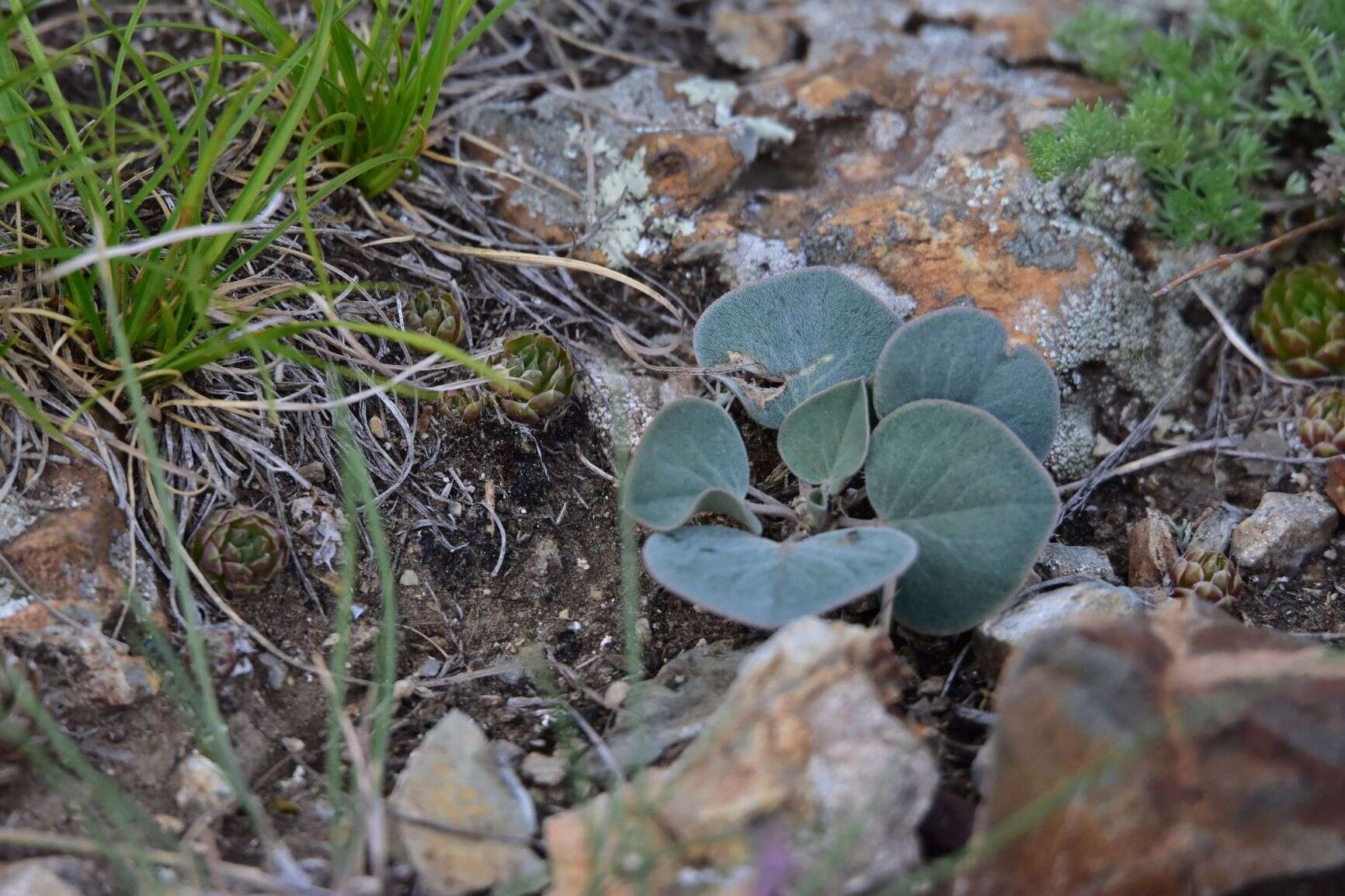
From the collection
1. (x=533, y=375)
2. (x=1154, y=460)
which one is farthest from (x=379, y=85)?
(x=1154, y=460)

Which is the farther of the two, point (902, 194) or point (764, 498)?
point (902, 194)

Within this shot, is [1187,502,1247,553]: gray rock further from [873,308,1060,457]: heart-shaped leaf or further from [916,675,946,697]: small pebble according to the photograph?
[916,675,946,697]: small pebble

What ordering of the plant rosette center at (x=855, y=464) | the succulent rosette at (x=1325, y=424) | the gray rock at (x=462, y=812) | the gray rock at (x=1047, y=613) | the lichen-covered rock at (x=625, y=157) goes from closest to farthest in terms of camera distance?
the gray rock at (x=462, y=812) < the plant rosette center at (x=855, y=464) < the gray rock at (x=1047, y=613) < the succulent rosette at (x=1325, y=424) < the lichen-covered rock at (x=625, y=157)

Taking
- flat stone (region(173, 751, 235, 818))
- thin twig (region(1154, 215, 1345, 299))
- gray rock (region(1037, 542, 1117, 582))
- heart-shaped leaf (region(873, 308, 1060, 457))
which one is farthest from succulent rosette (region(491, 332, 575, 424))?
thin twig (region(1154, 215, 1345, 299))

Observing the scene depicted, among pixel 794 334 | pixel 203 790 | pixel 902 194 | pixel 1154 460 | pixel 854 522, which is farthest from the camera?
pixel 902 194

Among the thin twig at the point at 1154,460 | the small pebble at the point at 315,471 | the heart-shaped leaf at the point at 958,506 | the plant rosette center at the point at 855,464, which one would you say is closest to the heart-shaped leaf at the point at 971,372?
the plant rosette center at the point at 855,464

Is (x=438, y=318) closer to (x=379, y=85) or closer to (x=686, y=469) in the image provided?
(x=379, y=85)

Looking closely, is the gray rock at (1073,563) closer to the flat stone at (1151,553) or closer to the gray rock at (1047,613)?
the flat stone at (1151,553)

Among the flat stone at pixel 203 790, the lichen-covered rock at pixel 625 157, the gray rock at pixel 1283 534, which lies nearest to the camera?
the flat stone at pixel 203 790
